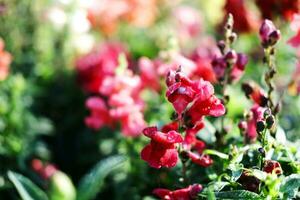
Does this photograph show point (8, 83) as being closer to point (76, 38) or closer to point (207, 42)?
point (76, 38)

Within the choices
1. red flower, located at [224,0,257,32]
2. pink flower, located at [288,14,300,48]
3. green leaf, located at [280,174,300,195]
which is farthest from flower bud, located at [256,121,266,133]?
red flower, located at [224,0,257,32]

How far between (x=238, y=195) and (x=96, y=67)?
60.7 inches

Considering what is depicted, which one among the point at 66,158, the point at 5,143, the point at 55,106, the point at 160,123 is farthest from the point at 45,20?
the point at 160,123

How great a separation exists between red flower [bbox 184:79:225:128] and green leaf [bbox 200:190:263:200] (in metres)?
0.20

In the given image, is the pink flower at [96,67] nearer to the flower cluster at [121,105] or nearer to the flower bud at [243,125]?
the flower cluster at [121,105]

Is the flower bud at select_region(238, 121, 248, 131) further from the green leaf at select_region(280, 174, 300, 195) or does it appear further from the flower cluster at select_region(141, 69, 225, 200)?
the green leaf at select_region(280, 174, 300, 195)

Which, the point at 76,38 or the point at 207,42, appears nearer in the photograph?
the point at 76,38

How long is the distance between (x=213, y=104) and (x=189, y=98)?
0.08m

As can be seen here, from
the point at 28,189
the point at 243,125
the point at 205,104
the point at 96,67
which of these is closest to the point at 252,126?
the point at 243,125

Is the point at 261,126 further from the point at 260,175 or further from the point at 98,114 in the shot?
the point at 98,114

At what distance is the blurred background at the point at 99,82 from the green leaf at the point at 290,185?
0.40m

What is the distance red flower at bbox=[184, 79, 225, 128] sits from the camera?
157cm

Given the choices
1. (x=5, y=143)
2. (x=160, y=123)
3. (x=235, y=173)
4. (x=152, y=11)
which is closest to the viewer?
(x=235, y=173)

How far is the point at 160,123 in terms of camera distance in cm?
214
